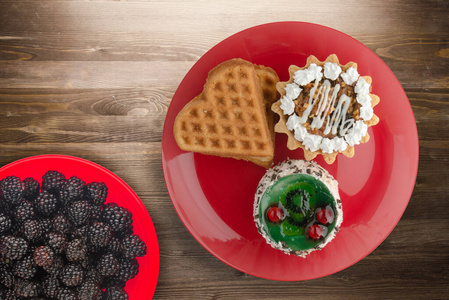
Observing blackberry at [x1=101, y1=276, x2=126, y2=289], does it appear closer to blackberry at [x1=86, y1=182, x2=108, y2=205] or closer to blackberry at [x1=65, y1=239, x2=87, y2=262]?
blackberry at [x1=65, y1=239, x2=87, y2=262]

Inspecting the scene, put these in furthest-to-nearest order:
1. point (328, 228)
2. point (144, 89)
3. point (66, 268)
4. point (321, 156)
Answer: point (144, 89) < point (321, 156) < point (66, 268) < point (328, 228)

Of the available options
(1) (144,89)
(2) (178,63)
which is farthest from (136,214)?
(2) (178,63)

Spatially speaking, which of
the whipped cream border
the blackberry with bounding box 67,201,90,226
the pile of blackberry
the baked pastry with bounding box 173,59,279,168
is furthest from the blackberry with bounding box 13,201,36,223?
the whipped cream border

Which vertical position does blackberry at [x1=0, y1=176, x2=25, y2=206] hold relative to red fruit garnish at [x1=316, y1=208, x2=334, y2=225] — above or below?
below

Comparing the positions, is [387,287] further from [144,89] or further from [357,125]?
[144,89]

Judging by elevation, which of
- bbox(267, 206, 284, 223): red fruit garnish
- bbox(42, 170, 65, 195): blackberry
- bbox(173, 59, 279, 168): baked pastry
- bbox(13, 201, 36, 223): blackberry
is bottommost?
bbox(13, 201, 36, 223): blackberry

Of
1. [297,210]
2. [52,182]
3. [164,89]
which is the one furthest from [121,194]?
[297,210]

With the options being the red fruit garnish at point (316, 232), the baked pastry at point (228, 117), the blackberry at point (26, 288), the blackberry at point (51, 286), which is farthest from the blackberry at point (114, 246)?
the red fruit garnish at point (316, 232)
